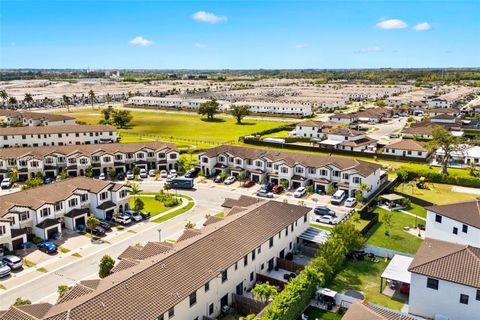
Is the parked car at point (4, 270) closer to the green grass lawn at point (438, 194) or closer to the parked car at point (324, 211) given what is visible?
the parked car at point (324, 211)

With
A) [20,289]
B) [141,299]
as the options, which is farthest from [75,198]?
[141,299]

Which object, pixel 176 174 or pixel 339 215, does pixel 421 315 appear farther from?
pixel 176 174

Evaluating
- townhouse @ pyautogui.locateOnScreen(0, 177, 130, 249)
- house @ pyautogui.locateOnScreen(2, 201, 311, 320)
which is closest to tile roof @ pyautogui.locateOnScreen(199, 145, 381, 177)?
house @ pyautogui.locateOnScreen(2, 201, 311, 320)

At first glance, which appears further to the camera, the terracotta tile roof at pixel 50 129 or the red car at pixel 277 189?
the terracotta tile roof at pixel 50 129

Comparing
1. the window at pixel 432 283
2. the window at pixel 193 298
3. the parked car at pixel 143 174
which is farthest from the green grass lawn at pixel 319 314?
the parked car at pixel 143 174

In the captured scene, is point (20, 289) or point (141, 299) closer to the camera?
point (141, 299)

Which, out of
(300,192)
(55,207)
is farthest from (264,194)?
(55,207)
